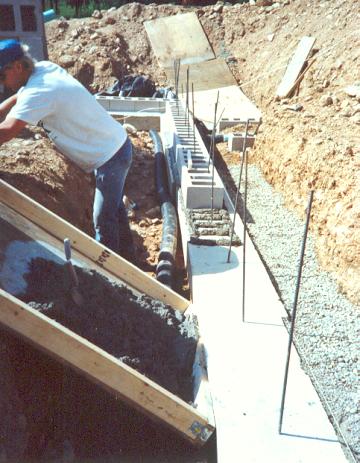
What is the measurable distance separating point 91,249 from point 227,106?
10.0 metres

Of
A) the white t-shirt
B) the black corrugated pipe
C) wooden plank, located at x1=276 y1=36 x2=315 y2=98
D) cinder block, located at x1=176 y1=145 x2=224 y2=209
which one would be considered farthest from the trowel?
wooden plank, located at x1=276 y1=36 x2=315 y2=98

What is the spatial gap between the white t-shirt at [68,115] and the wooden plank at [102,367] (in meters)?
1.61

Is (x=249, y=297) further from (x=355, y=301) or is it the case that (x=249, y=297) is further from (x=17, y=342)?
(x=17, y=342)

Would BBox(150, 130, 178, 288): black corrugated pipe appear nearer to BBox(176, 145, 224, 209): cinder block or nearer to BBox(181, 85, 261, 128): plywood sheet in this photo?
BBox(176, 145, 224, 209): cinder block

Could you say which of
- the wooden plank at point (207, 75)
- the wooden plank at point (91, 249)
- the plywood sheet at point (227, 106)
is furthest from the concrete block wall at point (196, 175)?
the wooden plank at point (207, 75)

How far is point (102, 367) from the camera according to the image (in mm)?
2004

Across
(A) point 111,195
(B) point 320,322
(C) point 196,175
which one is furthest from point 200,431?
(C) point 196,175

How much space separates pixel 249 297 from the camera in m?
3.50

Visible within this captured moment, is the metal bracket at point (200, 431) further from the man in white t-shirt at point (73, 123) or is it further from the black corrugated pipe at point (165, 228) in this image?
the man in white t-shirt at point (73, 123)

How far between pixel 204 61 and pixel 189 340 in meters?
14.5

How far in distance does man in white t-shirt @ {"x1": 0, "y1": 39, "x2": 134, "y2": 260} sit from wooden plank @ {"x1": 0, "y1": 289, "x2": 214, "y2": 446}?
1.52 m

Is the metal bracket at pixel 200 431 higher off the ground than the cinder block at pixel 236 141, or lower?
higher

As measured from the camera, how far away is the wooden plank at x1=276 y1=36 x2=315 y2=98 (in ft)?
35.9

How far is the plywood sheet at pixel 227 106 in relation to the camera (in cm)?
1138
